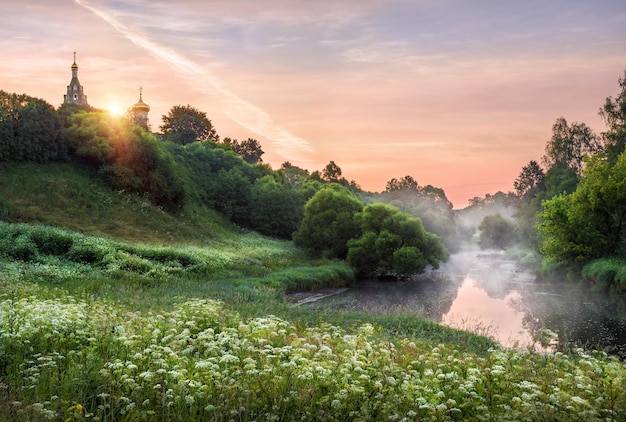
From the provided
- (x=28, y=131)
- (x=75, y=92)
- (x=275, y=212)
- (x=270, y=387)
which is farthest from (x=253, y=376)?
(x=75, y=92)

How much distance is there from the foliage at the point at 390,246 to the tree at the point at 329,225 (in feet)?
8.08

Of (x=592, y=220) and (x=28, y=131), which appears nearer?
(x=592, y=220)

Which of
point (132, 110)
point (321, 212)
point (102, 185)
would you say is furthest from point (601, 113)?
point (132, 110)

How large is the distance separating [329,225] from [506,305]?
28.0 m

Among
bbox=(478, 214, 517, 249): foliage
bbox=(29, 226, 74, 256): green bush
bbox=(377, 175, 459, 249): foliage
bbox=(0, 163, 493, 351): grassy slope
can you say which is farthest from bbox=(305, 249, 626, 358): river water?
bbox=(478, 214, 517, 249): foliage

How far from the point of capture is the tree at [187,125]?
123 m

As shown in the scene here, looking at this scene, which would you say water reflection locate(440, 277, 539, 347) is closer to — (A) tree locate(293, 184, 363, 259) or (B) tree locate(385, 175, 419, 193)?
(A) tree locate(293, 184, 363, 259)

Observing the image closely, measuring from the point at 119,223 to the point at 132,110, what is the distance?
64.5 m

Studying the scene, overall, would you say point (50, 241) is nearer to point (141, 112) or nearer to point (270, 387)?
point (270, 387)

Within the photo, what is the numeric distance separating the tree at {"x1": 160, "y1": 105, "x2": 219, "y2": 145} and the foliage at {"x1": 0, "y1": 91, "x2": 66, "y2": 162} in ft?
195

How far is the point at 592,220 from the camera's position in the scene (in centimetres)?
5150

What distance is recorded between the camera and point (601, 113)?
68562 mm

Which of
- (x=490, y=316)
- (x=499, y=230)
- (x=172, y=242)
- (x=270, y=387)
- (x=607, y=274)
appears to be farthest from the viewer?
(x=499, y=230)

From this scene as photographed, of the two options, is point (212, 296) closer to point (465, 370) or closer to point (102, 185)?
point (465, 370)
